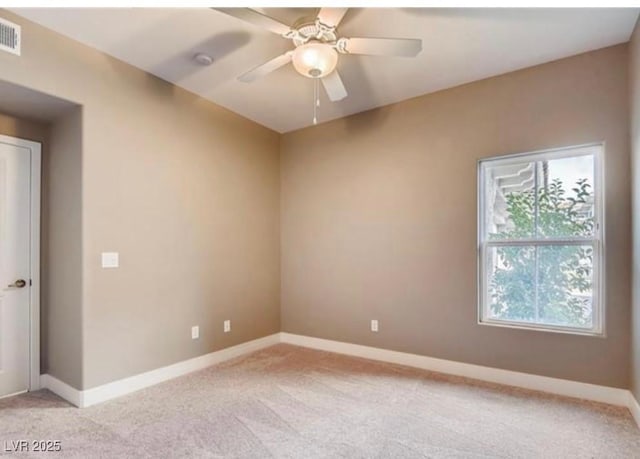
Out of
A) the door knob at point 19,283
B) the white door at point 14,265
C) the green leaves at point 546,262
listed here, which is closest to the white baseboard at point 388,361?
the white door at point 14,265

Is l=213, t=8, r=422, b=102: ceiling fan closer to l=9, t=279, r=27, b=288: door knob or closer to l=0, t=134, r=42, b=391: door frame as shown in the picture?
l=0, t=134, r=42, b=391: door frame

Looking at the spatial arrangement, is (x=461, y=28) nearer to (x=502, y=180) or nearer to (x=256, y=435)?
(x=502, y=180)

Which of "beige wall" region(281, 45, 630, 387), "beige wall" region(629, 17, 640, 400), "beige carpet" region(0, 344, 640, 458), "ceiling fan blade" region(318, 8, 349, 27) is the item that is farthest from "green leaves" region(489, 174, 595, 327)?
"ceiling fan blade" region(318, 8, 349, 27)

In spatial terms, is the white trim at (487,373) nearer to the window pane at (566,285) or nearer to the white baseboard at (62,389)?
the window pane at (566,285)

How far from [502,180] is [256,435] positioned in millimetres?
2928

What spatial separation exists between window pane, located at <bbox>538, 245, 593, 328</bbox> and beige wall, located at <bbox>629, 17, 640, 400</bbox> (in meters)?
0.33

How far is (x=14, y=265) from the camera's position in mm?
3066

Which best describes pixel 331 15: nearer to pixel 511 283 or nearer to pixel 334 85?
pixel 334 85

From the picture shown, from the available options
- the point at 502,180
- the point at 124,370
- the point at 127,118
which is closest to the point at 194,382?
the point at 124,370

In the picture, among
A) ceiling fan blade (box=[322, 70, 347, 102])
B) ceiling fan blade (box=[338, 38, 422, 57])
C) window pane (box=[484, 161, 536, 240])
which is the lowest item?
window pane (box=[484, 161, 536, 240])

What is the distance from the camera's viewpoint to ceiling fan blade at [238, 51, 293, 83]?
2.50 m

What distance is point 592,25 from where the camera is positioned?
257cm

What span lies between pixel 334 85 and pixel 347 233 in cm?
183

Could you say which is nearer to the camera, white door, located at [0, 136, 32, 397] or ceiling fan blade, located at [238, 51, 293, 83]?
ceiling fan blade, located at [238, 51, 293, 83]
